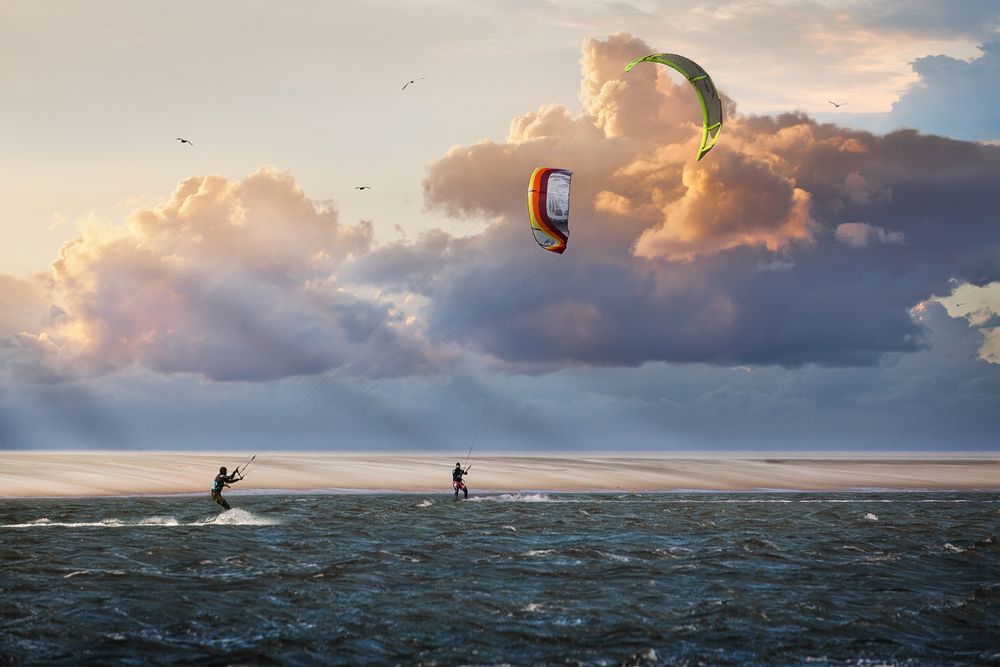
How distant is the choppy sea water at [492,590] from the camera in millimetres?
18453

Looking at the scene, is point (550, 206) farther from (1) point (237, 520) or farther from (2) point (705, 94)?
(1) point (237, 520)

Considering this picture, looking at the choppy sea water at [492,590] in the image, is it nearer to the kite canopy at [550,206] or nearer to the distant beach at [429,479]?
the kite canopy at [550,206]

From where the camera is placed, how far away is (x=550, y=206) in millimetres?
38469

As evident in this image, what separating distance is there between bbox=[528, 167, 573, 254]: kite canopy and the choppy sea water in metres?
11.9

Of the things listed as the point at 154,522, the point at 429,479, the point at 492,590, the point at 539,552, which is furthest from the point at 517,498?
the point at 492,590

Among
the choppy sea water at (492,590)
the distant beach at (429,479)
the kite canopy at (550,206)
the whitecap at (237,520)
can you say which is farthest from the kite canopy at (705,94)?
the distant beach at (429,479)

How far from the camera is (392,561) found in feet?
96.7

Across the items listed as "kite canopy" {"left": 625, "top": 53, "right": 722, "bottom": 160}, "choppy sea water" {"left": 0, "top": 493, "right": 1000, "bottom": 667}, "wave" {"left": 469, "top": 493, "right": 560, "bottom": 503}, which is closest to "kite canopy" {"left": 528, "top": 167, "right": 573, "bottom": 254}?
"kite canopy" {"left": 625, "top": 53, "right": 722, "bottom": 160}

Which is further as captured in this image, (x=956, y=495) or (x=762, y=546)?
(x=956, y=495)

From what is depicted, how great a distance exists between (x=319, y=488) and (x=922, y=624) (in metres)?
51.8

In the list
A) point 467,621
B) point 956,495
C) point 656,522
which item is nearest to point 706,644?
point 467,621

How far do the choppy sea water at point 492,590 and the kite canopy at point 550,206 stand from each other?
38.9ft

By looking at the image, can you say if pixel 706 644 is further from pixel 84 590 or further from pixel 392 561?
pixel 84 590

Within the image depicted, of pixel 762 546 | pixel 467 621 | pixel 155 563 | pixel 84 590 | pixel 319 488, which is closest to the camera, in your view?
pixel 467 621
